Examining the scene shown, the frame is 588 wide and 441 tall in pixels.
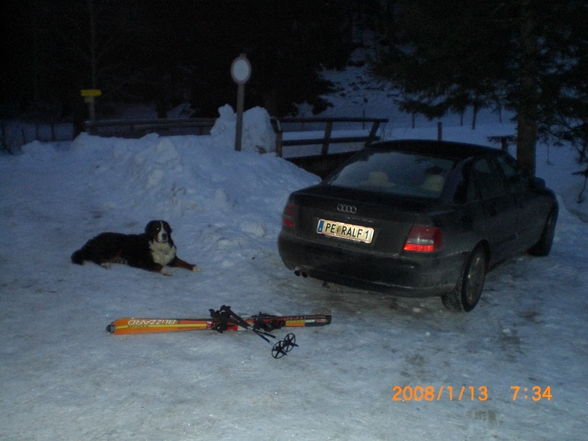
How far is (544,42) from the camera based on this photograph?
11.9 m

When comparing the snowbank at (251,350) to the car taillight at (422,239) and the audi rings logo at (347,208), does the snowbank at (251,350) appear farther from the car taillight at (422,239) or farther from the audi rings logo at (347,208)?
the audi rings logo at (347,208)

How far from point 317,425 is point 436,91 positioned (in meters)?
10.3

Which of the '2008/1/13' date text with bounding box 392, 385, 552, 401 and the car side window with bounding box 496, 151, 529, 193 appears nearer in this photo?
the '2008/1/13' date text with bounding box 392, 385, 552, 401

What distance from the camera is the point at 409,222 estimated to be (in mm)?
5605

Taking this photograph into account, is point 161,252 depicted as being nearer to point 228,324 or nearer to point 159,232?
point 159,232

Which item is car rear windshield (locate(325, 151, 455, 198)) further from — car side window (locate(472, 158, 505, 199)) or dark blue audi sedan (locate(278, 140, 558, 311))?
car side window (locate(472, 158, 505, 199))

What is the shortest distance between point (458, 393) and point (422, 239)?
1.54 m

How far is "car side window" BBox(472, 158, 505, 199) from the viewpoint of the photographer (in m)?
6.55

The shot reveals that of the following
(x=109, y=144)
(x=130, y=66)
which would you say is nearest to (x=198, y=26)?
(x=130, y=66)

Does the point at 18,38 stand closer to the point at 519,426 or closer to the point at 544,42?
the point at 544,42

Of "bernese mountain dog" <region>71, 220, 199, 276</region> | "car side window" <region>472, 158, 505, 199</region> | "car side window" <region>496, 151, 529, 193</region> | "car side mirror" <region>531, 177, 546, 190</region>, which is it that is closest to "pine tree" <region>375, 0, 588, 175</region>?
"car side mirror" <region>531, 177, 546, 190</region>

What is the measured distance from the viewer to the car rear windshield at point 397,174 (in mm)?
6172

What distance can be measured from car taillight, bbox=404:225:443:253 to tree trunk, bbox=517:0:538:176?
21.0 ft

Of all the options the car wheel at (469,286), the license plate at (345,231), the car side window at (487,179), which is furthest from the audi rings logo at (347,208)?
the car side window at (487,179)
